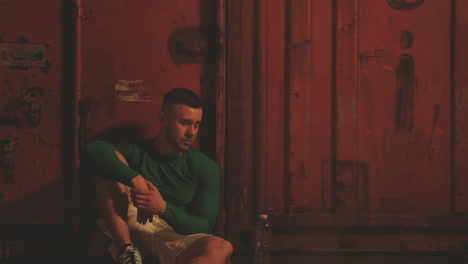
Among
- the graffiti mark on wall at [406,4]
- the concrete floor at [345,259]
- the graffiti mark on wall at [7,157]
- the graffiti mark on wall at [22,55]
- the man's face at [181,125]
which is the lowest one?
the concrete floor at [345,259]

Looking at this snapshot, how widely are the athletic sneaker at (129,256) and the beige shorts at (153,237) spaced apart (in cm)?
16

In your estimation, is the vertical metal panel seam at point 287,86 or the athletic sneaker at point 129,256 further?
the vertical metal panel seam at point 287,86

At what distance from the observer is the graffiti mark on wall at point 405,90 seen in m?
2.78

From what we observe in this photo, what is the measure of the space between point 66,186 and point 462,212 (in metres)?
2.84

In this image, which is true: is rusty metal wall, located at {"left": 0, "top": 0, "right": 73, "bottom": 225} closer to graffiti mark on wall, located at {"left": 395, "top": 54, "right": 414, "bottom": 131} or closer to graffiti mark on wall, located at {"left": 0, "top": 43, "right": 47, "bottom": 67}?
graffiti mark on wall, located at {"left": 0, "top": 43, "right": 47, "bottom": 67}

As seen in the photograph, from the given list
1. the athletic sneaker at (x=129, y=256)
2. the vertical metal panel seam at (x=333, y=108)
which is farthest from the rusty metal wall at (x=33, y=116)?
the vertical metal panel seam at (x=333, y=108)

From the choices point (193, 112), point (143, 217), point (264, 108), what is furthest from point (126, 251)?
point (264, 108)

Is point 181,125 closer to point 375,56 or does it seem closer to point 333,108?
point 333,108

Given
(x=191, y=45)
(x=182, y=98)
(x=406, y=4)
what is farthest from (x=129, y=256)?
(x=406, y=4)

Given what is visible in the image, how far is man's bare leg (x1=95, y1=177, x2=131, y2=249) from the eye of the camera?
2.10 metres

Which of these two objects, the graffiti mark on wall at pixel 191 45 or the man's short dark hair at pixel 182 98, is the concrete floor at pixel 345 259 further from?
the graffiti mark on wall at pixel 191 45

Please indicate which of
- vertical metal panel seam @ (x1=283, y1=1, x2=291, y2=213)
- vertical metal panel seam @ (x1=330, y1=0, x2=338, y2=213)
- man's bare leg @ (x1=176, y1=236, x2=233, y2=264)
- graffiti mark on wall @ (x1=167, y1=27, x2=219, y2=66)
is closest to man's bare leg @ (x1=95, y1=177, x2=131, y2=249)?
man's bare leg @ (x1=176, y1=236, x2=233, y2=264)

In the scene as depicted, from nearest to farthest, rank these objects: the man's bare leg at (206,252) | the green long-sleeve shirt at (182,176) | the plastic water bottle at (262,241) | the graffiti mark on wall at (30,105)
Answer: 1. the man's bare leg at (206,252)
2. the green long-sleeve shirt at (182,176)
3. the plastic water bottle at (262,241)
4. the graffiti mark on wall at (30,105)

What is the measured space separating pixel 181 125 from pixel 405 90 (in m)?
1.64
